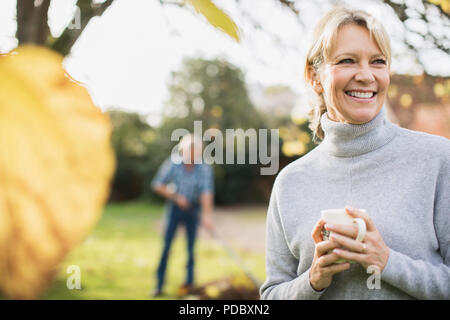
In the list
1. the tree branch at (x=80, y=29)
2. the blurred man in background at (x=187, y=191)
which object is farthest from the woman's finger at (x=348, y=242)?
the blurred man in background at (x=187, y=191)

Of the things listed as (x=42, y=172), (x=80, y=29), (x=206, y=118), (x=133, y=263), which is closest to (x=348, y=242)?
(x=80, y=29)

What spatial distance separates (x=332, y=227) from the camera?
1.19 meters

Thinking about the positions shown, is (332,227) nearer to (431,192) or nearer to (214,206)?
(431,192)

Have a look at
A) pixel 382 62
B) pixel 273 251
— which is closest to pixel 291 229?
pixel 273 251

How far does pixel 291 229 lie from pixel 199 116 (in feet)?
45.1

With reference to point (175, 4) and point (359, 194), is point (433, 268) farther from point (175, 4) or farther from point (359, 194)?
point (175, 4)

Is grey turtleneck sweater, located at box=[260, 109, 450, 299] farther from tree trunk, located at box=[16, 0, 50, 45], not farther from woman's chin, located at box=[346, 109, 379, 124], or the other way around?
tree trunk, located at box=[16, 0, 50, 45]

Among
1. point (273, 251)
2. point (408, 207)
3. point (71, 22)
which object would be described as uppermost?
point (71, 22)

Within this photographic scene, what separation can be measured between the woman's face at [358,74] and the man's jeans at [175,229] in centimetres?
459

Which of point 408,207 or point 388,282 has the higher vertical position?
point 408,207

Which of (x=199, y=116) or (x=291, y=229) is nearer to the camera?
(x=291, y=229)

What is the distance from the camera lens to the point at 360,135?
56.6 inches

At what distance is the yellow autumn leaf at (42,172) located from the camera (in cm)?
28

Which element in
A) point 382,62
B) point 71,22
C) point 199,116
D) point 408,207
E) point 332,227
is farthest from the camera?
point 199,116
